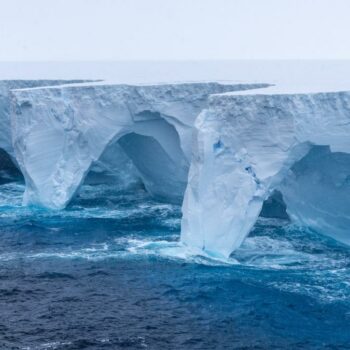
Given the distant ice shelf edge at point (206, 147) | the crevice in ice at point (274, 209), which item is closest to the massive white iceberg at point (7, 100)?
the distant ice shelf edge at point (206, 147)

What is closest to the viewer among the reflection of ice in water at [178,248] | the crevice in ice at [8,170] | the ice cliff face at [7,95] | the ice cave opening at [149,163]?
the reflection of ice in water at [178,248]

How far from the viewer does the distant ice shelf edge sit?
13484mm

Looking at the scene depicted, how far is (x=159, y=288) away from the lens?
11836 millimetres

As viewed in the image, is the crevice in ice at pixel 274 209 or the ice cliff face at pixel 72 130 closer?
the crevice in ice at pixel 274 209

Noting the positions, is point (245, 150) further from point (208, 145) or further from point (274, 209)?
point (274, 209)

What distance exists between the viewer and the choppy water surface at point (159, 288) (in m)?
9.87

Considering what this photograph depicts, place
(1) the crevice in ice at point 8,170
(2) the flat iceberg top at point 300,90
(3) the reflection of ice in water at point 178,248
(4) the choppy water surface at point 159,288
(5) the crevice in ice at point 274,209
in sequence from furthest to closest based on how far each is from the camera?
(1) the crevice in ice at point 8,170
(5) the crevice in ice at point 274,209
(2) the flat iceberg top at point 300,90
(3) the reflection of ice in water at point 178,248
(4) the choppy water surface at point 159,288

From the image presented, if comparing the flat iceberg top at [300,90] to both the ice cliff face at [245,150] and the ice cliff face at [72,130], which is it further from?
the ice cliff face at [72,130]

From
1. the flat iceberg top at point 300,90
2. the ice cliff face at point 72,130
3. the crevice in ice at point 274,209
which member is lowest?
the crevice in ice at point 274,209

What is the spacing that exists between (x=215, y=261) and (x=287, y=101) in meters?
3.66

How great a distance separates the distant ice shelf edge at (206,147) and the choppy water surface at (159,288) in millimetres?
855

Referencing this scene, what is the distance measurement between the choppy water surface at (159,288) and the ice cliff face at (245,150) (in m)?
0.80

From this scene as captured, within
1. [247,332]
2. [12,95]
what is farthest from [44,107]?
[247,332]

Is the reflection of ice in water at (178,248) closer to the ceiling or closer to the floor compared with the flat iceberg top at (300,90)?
closer to the floor
